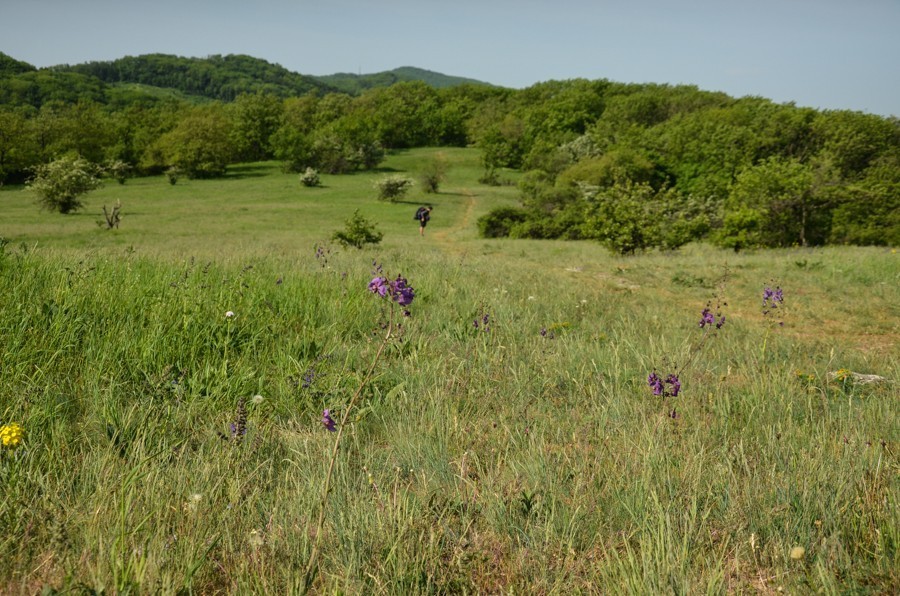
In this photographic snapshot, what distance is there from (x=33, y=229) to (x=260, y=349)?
33.9 m

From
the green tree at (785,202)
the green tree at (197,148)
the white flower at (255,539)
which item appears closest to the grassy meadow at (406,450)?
the white flower at (255,539)

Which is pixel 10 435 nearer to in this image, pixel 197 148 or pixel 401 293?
pixel 401 293

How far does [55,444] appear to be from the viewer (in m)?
2.57

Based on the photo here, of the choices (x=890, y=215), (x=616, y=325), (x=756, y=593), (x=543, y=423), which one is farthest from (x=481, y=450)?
(x=890, y=215)

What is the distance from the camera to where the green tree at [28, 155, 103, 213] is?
38031mm

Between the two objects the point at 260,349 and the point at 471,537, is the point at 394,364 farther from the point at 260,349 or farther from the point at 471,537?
the point at 471,537

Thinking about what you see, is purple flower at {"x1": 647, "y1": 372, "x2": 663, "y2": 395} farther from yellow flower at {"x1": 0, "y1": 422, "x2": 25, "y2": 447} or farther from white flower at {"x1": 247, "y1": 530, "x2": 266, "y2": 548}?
yellow flower at {"x1": 0, "y1": 422, "x2": 25, "y2": 447}

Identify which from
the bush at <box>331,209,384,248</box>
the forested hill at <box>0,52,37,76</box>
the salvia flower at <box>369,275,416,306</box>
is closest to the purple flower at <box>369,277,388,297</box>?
the salvia flower at <box>369,275,416,306</box>

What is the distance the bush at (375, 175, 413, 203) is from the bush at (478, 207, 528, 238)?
16.8 metres

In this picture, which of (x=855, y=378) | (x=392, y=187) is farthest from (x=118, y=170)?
(x=855, y=378)

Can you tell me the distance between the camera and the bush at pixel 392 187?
50763 millimetres

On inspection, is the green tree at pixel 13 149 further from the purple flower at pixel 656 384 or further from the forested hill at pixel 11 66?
the forested hill at pixel 11 66

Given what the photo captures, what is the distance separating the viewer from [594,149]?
2601 inches

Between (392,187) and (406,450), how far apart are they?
49.7 m
